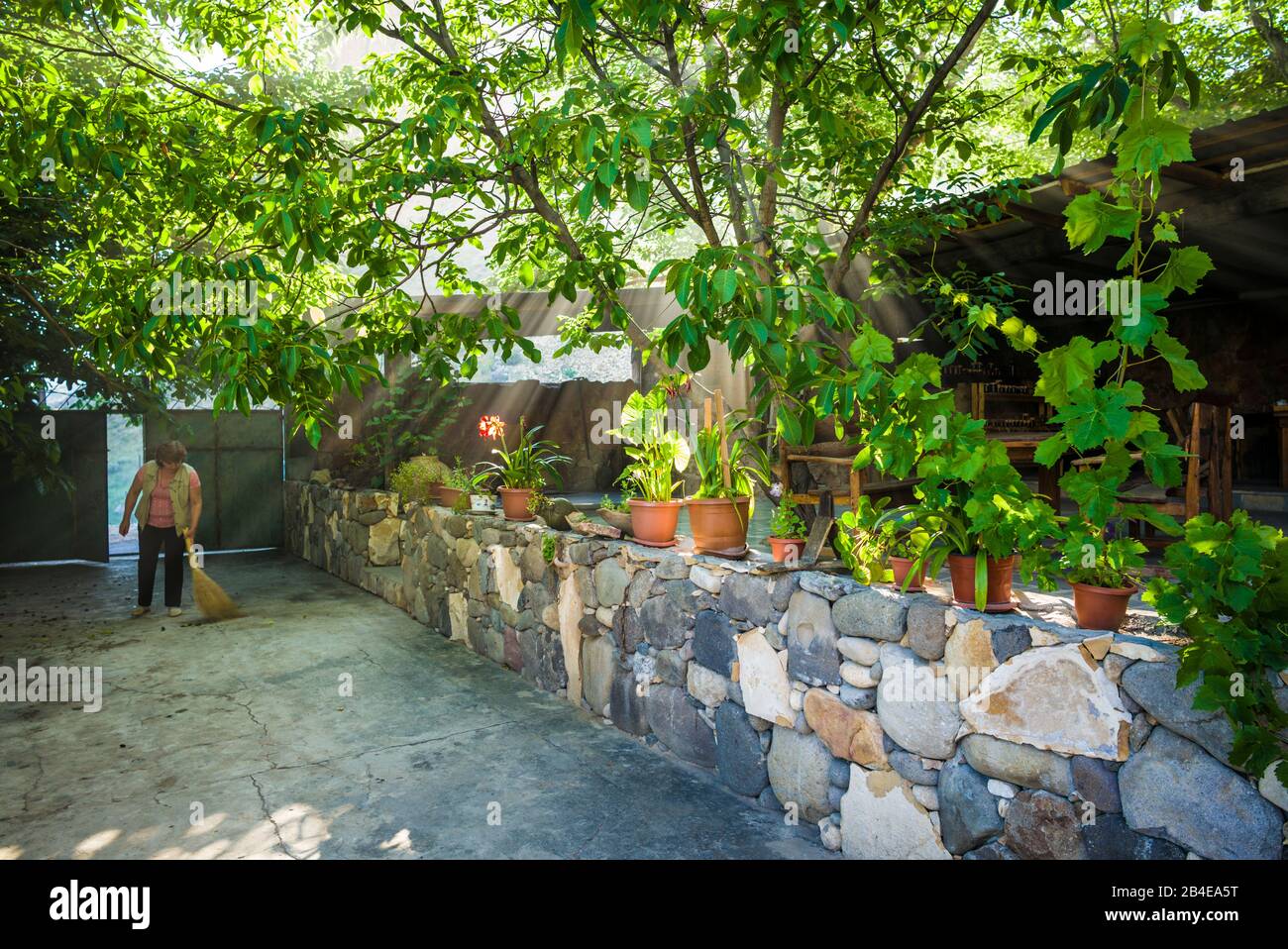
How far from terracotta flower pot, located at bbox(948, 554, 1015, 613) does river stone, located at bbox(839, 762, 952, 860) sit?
2.36 ft

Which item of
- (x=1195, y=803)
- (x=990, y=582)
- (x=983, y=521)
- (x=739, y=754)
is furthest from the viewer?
(x=739, y=754)

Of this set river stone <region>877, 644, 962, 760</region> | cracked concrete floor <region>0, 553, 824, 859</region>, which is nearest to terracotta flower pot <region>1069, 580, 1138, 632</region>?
river stone <region>877, 644, 962, 760</region>

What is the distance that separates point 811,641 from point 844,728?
0.35 metres

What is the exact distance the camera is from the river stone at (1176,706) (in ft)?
7.34

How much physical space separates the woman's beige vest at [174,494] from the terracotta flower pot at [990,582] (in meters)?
6.85

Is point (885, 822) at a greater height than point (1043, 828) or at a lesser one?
lesser

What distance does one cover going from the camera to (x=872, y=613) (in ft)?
10.2

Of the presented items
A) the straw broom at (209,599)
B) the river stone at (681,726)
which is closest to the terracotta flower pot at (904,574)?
the river stone at (681,726)

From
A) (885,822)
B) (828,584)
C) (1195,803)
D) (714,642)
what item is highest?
(828,584)

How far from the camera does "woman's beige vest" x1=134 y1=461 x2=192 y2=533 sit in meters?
7.35

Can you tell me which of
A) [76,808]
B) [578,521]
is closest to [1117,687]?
[578,521]

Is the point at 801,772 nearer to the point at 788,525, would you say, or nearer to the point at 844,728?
the point at 844,728

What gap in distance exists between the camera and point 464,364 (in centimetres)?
462

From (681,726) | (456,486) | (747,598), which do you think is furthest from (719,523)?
(456,486)
